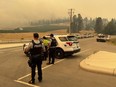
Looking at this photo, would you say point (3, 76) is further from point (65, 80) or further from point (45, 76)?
point (65, 80)

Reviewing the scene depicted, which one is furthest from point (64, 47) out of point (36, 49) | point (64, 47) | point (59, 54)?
point (36, 49)

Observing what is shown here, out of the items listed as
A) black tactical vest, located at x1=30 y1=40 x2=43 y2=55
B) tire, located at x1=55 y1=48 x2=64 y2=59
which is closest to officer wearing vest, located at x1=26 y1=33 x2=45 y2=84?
black tactical vest, located at x1=30 y1=40 x2=43 y2=55

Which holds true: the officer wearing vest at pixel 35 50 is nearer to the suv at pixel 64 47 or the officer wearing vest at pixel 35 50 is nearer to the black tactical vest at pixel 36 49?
the black tactical vest at pixel 36 49

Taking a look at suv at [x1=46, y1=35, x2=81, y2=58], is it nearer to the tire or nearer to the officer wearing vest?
the tire

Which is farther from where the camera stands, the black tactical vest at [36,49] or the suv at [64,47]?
the suv at [64,47]

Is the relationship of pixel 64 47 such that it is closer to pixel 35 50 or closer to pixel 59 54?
pixel 59 54

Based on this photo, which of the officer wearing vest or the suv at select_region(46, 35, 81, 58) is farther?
the suv at select_region(46, 35, 81, 58)

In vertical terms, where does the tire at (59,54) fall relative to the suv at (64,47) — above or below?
below

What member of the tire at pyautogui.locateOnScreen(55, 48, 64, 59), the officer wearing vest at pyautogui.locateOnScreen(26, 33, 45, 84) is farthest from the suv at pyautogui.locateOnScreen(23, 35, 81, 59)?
the officer wearing vest at pyautogui.locateOnScreen(26, 33, 45, 84)

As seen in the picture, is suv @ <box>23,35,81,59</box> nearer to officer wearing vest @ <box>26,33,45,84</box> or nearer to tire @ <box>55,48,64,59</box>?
tire @ <box>55,48,64,59</box>

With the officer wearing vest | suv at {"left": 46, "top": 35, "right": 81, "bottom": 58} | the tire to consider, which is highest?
the officer wearing vest

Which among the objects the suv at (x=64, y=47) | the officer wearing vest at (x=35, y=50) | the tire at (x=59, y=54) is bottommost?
the tire at (x=59, y=54)

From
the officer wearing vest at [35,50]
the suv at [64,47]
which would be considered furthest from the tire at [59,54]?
the officer wearing vest at [35,50]

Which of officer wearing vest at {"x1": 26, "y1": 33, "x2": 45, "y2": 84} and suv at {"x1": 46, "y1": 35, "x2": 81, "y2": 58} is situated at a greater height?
officer wearing vest at {"x1": 26, "y1": 33, "x2": 45, "y2": 84}
